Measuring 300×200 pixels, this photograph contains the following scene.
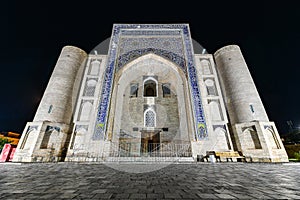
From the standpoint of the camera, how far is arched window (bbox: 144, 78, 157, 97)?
13.7 meters

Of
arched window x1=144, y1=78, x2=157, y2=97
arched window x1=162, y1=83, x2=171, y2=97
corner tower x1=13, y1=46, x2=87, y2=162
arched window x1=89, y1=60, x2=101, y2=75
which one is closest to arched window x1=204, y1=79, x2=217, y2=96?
arched window x1=162, y1=83, x2=171, y2=97

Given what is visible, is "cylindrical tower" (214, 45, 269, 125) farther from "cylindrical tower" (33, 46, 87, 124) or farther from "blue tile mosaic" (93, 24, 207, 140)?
"cylindrical tower" (33, 46, 87, 124)

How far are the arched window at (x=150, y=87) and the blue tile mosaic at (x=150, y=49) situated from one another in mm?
3287

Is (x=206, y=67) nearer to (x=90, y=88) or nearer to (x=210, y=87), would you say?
(x=210, y=87)

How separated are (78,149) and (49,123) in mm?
2232

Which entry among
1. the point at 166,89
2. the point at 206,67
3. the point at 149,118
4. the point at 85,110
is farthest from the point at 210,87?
the point at 85,110

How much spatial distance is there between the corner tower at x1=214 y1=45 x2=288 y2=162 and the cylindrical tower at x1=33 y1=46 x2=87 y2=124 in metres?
10.4

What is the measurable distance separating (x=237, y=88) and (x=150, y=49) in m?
6.62

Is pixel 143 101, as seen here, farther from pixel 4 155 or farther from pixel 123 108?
pixel 4 155

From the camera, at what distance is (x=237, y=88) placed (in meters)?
9.37

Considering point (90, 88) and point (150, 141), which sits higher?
point (90, 88)

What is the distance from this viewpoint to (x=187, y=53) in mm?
10680

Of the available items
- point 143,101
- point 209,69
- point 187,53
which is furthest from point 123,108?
point 209,69

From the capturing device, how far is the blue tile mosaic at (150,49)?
8.77 m
